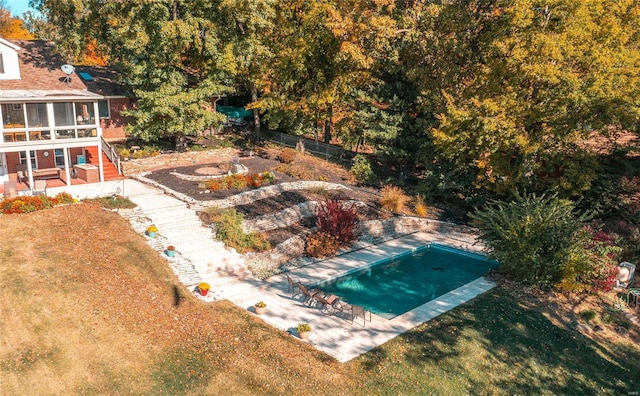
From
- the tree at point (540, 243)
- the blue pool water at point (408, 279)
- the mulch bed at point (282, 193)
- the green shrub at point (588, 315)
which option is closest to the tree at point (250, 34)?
the mulch bed at point (282, 193)

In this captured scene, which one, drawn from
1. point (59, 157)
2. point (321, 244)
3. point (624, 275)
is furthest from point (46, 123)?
point (624, 275)

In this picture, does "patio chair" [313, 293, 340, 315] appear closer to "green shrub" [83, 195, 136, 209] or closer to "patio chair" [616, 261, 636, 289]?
"green shrub" [83, 195, 136, 209]

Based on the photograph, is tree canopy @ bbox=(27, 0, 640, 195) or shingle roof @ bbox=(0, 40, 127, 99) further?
shingle roof @ bbox=(0, 40, 127, 99)

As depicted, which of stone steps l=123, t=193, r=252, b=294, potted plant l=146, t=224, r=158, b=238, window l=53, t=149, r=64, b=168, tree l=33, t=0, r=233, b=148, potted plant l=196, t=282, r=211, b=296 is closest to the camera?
potted plant l=196, t=282, r=211, b=296

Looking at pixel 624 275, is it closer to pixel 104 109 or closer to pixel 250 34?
pixel 250 34

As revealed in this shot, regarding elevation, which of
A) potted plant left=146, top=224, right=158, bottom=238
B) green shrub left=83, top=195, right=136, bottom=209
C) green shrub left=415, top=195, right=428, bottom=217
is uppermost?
green shrub left=83, top=195, right=136, bottom=209

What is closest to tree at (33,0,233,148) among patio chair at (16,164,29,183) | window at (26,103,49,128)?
window at (26,103,49,128)

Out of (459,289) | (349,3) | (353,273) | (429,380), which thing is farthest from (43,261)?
(349,3)

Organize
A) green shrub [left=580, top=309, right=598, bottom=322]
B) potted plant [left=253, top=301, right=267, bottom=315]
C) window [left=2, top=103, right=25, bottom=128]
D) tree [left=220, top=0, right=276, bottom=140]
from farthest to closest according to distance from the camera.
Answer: tree [left=220, top=0, right=276, bottom=140] < window [left=2, top=103, right=25, bottom=128] < green shrub [left=580, top=309, right=598, bottom=322] < potted plant [left=253, top=301, right=267, bottom=315]
